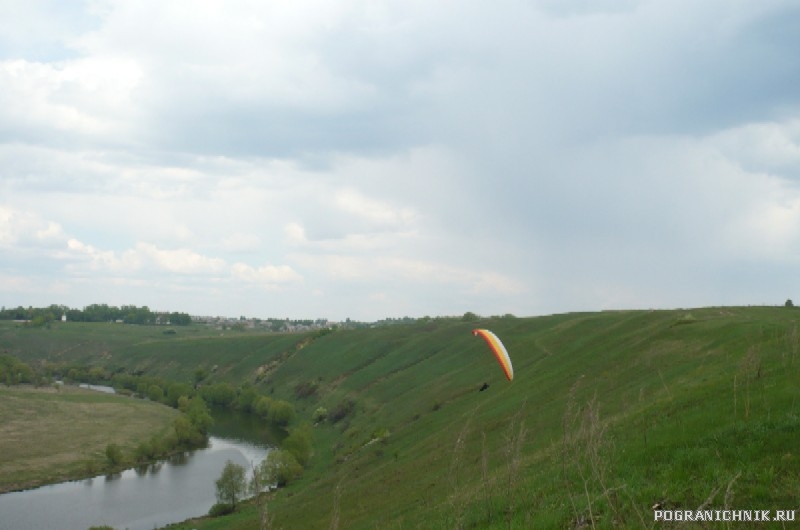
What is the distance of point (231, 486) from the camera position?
2256 inches

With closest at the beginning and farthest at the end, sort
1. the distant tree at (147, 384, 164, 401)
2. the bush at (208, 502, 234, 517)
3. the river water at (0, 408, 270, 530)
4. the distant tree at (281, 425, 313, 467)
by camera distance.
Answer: the bush at (208, 502, 234, 517) < the river water at (0, 408, 270, 530) < the distant tree at (281, 425, 313, 467) < the distant tree at (147, 384, 164, 401)

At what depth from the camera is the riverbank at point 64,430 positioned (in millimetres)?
72500

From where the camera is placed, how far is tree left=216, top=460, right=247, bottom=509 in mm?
57312

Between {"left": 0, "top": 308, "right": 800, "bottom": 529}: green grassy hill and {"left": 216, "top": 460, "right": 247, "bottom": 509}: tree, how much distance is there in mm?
5068

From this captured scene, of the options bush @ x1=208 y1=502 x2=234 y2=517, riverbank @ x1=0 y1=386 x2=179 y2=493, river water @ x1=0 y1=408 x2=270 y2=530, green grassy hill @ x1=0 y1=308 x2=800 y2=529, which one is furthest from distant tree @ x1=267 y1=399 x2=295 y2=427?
bush @ x1=208 y1=502 x2=234 y2=517

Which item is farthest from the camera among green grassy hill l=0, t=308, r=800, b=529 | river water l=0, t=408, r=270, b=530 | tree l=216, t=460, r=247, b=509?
tree l=216, t=460, r=247, b=509

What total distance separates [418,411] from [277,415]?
48.1 metres

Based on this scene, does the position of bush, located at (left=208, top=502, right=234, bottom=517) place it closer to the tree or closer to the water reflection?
the tree

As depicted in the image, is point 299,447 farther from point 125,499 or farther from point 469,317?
point 469,317

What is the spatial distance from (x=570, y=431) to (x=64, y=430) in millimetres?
99369

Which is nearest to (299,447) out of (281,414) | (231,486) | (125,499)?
(231,486)

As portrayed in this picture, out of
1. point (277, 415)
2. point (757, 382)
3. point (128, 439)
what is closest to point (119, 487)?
point (128, 439)

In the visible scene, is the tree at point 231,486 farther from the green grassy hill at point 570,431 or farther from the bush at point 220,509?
the green grassy hill at point 570,431

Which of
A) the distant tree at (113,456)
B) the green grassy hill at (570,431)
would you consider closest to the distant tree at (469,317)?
the green grassy hill at (570,431)
